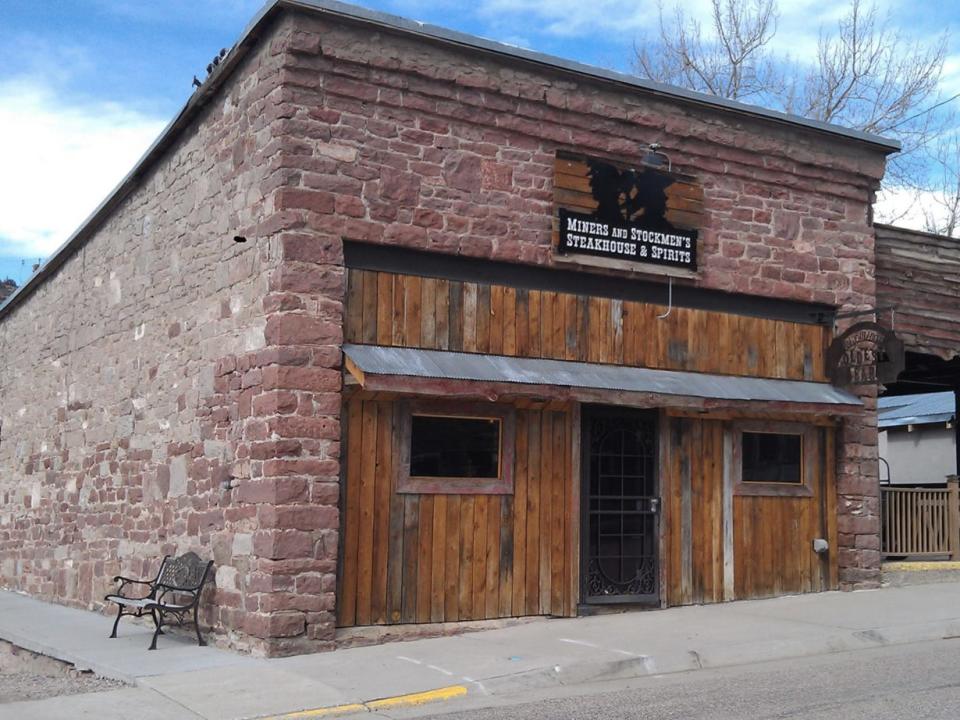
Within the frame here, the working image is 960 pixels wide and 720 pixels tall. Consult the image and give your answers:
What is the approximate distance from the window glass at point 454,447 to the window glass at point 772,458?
3274 millimetres

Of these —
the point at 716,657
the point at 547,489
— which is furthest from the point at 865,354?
the point at 716,657

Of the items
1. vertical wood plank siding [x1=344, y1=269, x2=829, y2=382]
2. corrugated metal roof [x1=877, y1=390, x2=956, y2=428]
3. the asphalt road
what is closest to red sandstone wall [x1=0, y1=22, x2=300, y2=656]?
vertical wood plank siding [x1=344, y1=269, x2=829, y2=382]

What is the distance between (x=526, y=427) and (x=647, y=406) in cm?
125

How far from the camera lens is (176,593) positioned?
1139 cm

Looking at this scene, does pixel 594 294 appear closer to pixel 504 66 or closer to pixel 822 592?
pixel 504 66

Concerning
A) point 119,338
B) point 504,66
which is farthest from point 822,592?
point 119,338

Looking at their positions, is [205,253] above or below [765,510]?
above

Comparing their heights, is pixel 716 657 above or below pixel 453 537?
below

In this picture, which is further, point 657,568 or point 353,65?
point 657,568

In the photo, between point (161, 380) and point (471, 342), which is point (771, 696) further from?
point (161, 380)

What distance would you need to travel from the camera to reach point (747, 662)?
9.34 meters

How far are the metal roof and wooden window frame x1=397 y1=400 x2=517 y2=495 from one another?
3618 mm

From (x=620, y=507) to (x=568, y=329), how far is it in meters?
1.98

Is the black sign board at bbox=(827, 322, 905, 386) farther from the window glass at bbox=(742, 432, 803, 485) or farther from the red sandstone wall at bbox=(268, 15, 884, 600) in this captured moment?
the window glass at bbox=(742, 432, 803, 485)
